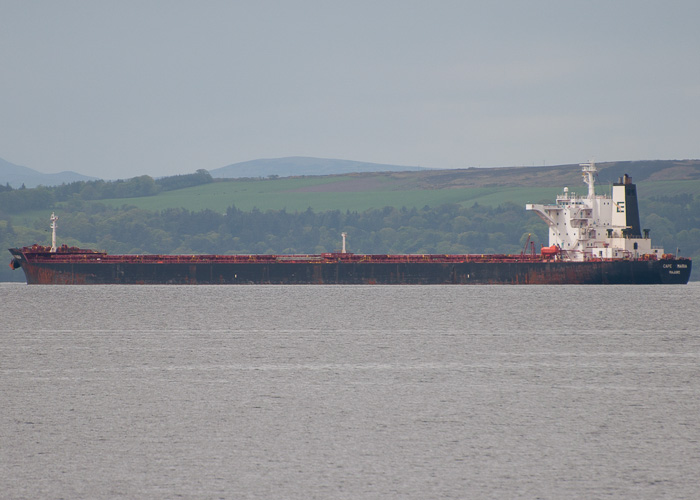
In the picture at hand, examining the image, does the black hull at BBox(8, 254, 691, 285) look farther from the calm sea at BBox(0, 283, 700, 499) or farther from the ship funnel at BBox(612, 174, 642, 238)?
the calm sea at BBox(0, 283, 700, 499)

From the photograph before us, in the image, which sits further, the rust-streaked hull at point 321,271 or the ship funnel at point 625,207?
the ship funnel at point 625,207

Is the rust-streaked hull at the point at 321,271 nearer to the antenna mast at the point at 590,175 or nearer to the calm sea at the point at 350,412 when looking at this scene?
the antenna mast at the point at 590,175

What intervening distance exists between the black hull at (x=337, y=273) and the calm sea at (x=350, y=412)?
93.9ft

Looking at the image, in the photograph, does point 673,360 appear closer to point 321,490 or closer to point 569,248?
point 321,490

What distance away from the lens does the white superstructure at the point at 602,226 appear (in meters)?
65.1

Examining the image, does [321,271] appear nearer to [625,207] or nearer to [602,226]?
[602,226]

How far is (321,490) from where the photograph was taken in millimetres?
11969

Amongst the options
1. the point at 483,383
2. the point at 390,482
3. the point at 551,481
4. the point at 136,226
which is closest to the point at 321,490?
the point at 390,482

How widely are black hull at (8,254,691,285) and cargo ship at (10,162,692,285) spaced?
2.9 inches

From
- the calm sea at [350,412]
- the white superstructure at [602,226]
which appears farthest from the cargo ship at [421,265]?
the calm sea at [350,412]

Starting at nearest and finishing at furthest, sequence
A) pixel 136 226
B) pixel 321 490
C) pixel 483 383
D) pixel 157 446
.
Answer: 1. pixel 321 490
2. pixel 157 446
3. pixel 483 383
4. pixel 136 226

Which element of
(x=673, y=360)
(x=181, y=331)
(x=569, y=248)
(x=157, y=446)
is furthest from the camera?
(x=569, y=248)

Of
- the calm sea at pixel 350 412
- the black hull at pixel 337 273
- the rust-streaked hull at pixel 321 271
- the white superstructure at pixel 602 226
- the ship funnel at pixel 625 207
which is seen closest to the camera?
the calm sea at pixel 350 412

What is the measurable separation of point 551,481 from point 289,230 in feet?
593
